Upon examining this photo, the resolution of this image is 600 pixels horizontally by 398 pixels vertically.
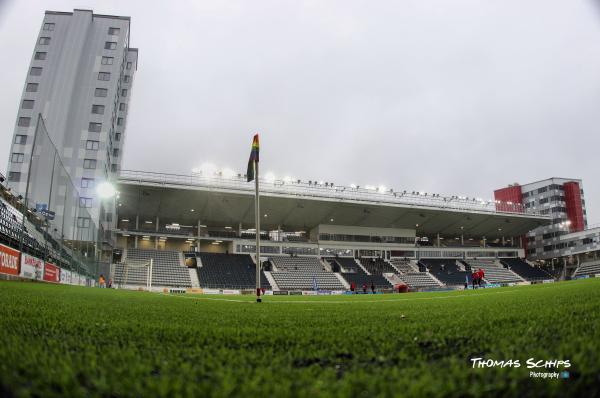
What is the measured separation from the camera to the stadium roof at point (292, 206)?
137ft

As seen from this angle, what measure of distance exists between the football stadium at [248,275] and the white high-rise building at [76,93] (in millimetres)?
187

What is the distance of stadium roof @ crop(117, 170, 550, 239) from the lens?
4172 cm

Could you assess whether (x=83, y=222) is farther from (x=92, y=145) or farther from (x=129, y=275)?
(x=92, y=145)

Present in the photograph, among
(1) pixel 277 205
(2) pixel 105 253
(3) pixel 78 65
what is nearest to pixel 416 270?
(1) pixel 277 205

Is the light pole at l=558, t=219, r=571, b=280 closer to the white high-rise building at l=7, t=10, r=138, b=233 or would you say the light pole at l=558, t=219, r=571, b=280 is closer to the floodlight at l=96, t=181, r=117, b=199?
the floodlight at l=96, t=181, r=117, b=199

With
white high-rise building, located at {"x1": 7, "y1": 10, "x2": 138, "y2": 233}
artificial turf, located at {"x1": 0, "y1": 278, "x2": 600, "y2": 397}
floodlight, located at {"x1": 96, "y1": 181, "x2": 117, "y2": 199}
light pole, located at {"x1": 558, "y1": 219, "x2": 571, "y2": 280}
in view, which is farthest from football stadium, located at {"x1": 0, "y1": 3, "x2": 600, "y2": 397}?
light pole, located at {"x1": 558, "y1": 219, "x2": 571, "y2": 280}

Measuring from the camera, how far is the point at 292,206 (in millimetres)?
46750

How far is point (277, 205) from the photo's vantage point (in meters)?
46.0

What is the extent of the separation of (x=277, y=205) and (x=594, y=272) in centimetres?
5154

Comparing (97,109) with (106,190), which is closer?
(106,190)

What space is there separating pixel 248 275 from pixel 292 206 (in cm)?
999

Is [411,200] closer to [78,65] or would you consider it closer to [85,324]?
[78,65]

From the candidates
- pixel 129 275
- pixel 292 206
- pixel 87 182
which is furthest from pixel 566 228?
pixel 87 182

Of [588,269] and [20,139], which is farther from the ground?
[20,139]
